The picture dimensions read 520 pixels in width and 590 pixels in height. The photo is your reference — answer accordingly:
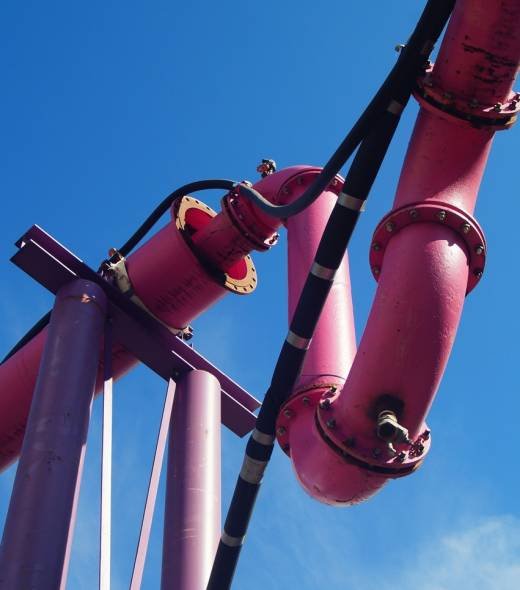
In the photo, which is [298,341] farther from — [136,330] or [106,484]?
[136,330]

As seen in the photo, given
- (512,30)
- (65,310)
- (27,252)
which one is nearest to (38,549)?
(65,310)

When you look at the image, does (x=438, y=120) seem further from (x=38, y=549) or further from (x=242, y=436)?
(x=242, y=436)

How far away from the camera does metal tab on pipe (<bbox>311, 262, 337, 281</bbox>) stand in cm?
427

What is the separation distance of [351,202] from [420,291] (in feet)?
1.88

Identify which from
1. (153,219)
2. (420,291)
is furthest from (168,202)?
(420,291)

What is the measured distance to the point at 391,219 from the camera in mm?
3990

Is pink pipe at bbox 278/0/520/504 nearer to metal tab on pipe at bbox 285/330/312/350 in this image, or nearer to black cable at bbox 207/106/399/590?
black cable at bbox 207/106/399/590

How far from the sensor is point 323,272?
4.27 metres

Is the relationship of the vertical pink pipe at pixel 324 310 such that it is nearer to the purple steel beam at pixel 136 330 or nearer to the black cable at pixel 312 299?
the black cable at pixel 312 299

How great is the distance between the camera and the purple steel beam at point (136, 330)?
20.0 feet

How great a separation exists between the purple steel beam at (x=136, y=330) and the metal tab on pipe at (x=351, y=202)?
2547 millimetres

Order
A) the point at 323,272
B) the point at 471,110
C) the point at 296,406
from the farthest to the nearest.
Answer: the point at 296,406
the point at 323,272
the point at 471,110

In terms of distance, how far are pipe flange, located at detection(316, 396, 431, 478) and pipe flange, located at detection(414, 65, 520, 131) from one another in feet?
4.07

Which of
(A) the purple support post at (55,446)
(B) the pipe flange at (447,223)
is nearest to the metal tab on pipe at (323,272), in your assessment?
(B) the pipe flange at (447,223)
